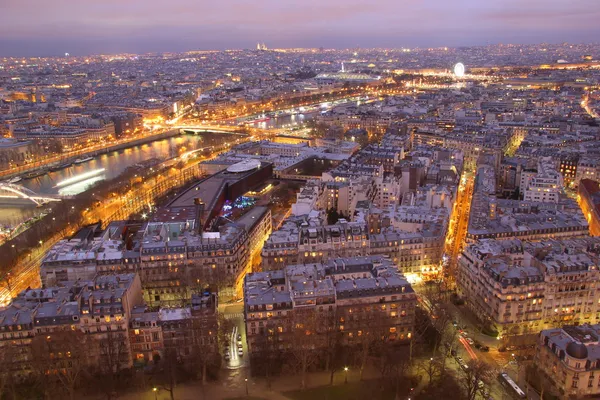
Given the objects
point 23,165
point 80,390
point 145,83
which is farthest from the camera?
point 145,83

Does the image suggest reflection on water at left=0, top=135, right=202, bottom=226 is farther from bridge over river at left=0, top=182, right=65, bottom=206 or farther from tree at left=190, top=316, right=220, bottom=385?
tree at left=190, top=316, right=220, bottom=385

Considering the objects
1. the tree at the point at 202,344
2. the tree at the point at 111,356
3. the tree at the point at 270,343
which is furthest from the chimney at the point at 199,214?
the tree at the point at 270,343

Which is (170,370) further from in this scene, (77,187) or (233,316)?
(77,187)

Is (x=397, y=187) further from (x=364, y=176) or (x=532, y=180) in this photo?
(x=532, y=180)

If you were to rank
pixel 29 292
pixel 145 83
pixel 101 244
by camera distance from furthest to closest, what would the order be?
pixel 145 83, pixel 101 244, pixel 29 292

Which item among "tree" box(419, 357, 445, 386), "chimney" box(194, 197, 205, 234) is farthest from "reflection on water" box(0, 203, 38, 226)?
"tree" box(419, 357, 445, 386)

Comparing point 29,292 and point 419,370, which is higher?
point 29,292

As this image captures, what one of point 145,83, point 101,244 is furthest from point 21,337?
point 145,83
